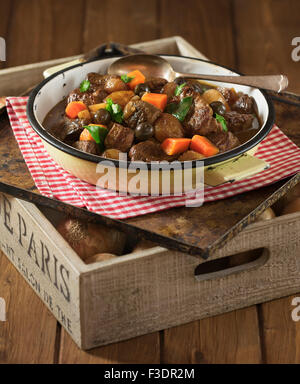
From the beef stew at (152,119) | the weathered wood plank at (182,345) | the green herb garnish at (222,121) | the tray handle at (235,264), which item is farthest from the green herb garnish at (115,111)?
the weathered wood plank at (182,345)

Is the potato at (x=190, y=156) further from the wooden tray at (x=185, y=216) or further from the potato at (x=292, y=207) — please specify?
the potato at (x=292, y=207)

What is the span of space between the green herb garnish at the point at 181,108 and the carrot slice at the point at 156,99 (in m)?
0.02

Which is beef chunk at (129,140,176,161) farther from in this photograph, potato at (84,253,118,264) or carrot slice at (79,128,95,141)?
potato at (84,253,118,264)

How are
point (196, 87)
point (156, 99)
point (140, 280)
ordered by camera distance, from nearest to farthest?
1. point (140, 280)
2. point (156, 99)
3. point (196, 87)

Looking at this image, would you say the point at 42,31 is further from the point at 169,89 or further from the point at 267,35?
the point at 169,89

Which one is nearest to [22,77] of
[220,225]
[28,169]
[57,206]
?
[28,169]

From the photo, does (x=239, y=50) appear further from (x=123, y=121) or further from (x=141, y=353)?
(x=141, y=353)

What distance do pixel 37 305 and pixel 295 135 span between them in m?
0.74

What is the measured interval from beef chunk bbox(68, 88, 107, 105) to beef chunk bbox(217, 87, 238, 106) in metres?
0.29

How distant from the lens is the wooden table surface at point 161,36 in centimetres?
150

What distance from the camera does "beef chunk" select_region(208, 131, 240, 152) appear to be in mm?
1596

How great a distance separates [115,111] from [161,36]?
1.30 m

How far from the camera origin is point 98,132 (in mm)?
1564

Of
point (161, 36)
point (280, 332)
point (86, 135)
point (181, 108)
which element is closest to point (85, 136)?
point (86, 135)
